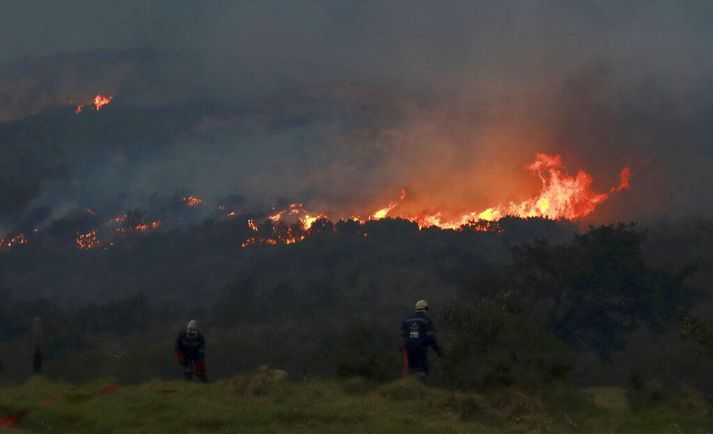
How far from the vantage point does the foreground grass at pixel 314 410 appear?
1647 cm

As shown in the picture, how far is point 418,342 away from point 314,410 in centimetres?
497

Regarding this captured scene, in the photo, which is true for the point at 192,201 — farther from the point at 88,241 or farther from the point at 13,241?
the point at 13,241

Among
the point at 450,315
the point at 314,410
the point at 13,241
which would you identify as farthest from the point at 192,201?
the point at 314,410

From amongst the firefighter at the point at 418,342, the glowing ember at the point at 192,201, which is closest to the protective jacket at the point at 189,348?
the firefighter at the point at 418,342

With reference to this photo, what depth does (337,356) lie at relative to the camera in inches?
923

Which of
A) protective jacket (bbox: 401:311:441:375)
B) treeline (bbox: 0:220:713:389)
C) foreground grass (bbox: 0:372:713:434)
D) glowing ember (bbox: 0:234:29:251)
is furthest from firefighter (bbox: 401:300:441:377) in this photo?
glowing ember (bbox: 0:234:29:251)

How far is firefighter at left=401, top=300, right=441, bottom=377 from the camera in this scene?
21750 millimetres

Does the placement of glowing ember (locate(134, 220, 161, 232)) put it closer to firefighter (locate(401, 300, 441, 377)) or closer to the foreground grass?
the foreground grass

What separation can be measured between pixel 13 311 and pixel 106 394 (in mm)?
59165

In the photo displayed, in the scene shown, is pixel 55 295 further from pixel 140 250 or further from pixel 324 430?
pixel 324 430

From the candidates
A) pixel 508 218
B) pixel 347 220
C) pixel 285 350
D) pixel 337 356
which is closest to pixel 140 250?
pixel 347 220

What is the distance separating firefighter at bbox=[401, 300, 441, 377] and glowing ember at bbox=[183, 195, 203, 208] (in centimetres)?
11647

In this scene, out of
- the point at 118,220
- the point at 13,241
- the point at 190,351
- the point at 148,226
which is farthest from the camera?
the point at 118,220

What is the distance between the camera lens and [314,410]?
17406 millimetres
